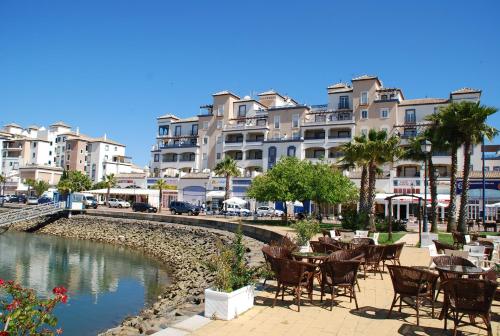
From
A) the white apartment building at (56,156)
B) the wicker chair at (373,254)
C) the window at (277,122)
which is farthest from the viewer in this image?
the white apartment building at (56,156)

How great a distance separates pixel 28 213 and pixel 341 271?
43.0 m

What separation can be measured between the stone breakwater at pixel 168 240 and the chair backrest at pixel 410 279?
518 centimetres

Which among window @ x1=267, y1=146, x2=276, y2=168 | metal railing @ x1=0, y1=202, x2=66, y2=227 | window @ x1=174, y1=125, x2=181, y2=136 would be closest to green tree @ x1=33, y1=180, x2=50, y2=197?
window @ x1=174, y1=125, x2=181, y2=136

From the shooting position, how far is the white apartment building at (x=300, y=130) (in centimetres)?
5034

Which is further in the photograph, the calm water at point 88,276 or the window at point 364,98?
the window at point 364,98

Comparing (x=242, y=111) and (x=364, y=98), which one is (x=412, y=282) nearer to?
(x=364, y=98)

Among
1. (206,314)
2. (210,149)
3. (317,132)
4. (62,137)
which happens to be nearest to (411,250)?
(206,314)

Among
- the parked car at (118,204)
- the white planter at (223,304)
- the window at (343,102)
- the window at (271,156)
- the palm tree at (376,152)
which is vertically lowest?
the parked car at (118,204)

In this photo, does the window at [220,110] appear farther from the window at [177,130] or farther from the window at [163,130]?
the window at [163,130]

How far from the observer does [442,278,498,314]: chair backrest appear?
6047mm

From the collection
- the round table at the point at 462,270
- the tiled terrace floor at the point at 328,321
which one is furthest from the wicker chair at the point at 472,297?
the round table at the point at 462,270

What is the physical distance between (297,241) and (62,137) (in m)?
88.8

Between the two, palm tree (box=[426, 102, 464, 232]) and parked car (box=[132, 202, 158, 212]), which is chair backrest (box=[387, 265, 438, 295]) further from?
parked car (box=[132, 202, 158, 212])

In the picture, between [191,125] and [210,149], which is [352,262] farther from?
[191,125]
